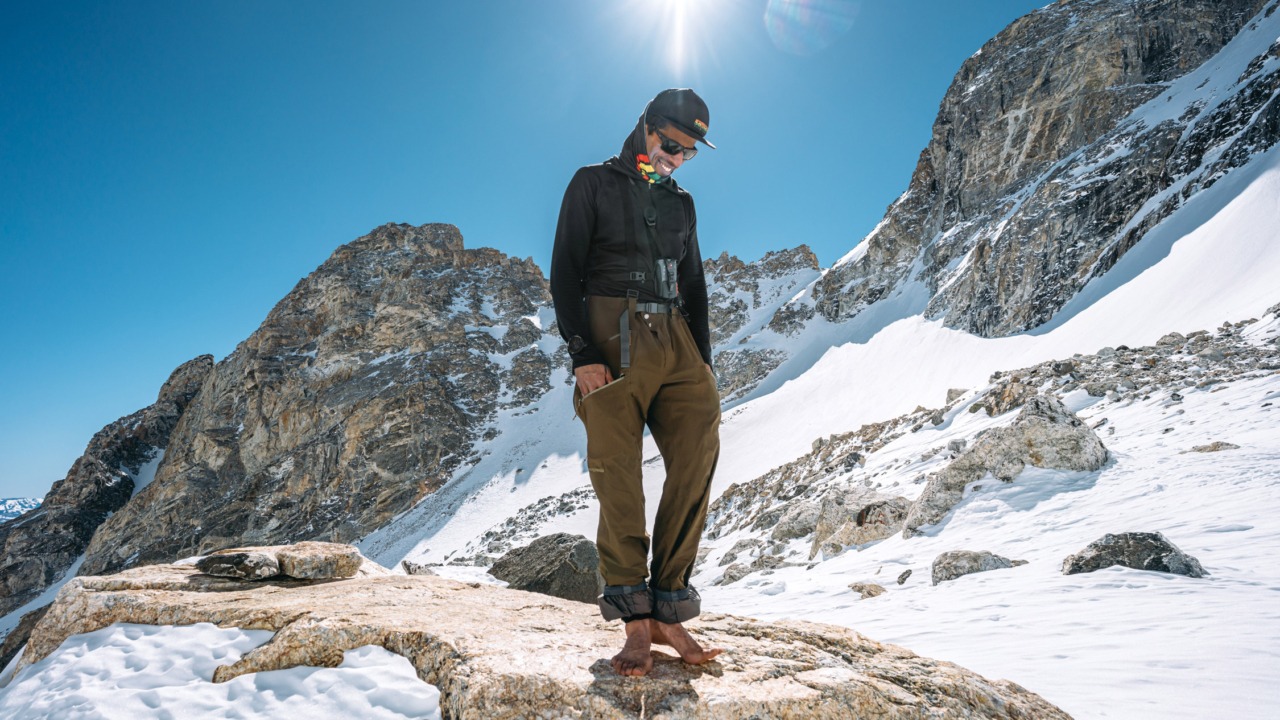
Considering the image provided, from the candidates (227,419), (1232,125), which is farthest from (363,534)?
(1232,125)

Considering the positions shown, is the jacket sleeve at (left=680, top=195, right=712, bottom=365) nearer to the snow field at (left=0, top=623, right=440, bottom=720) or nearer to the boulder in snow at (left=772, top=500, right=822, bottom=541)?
the snow field at (left=0, top=623, right=440, bottom=720)

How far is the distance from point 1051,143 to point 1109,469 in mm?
→ 48224

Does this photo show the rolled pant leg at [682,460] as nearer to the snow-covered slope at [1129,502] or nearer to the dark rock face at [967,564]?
the snow-covered slope at [1129,502]

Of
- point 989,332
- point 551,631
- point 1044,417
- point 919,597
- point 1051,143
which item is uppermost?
point 1051,143

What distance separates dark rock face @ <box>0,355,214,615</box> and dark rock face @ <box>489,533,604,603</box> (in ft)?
311

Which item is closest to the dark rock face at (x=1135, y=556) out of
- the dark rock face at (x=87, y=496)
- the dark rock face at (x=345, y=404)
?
the dark rock face at (x=345, y=404)

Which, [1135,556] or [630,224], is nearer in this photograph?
[630,224]

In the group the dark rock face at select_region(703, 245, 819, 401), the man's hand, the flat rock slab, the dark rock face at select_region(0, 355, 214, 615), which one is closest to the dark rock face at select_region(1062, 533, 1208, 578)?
the flat rock slab

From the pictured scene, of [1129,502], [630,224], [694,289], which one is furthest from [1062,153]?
[630,224]

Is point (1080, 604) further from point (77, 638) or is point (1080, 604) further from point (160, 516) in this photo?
point (160, 516)

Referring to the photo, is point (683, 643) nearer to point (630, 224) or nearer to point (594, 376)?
point (594, 376)

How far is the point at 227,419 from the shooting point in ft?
256

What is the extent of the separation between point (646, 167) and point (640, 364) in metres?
1.10

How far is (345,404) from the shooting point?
71.7 meters
